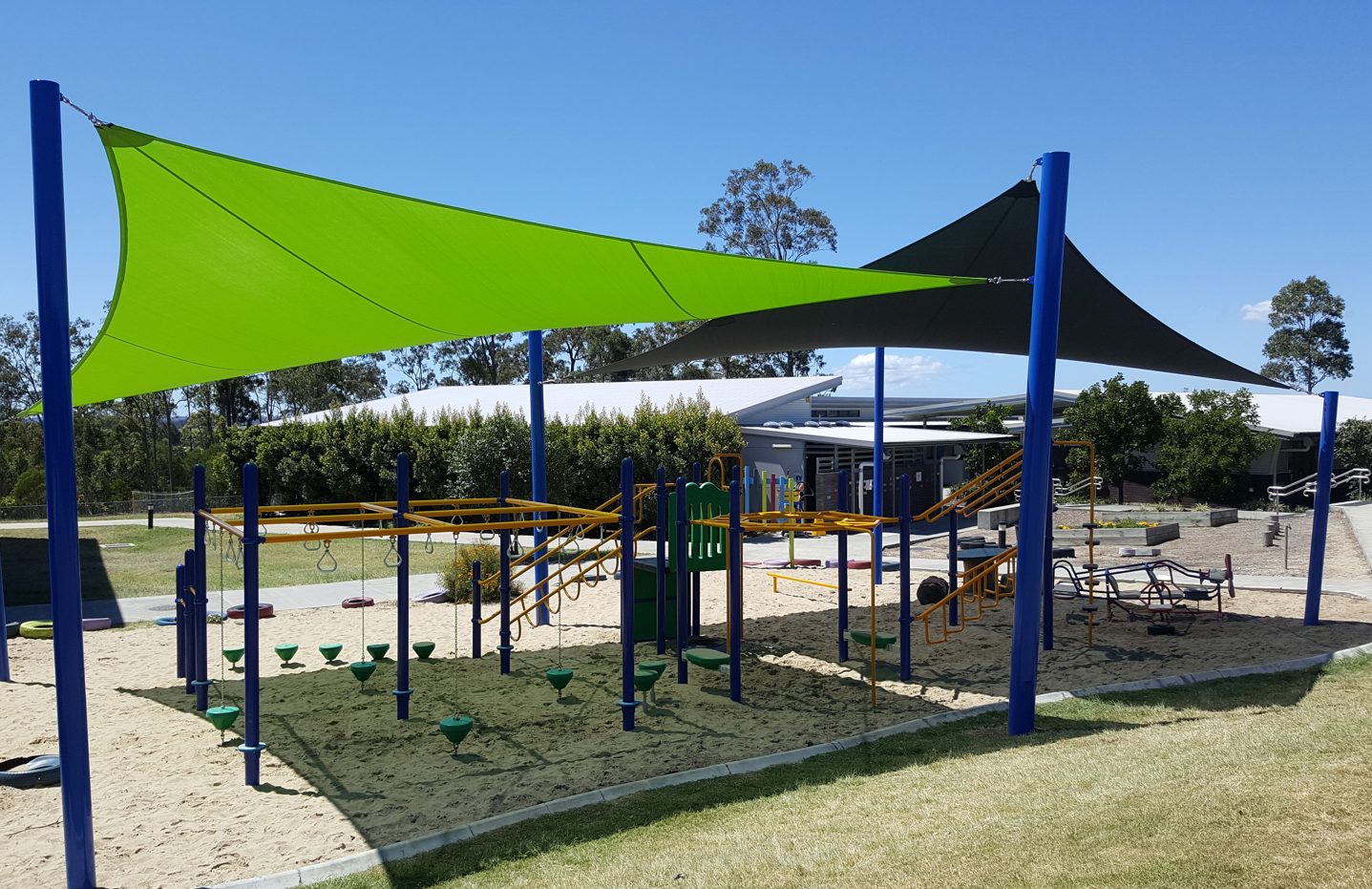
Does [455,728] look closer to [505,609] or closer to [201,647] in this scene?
[201,647]

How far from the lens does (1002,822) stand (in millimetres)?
4535

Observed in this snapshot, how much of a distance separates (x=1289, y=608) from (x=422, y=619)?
408 inches

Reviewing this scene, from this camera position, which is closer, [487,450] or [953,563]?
[953,563]

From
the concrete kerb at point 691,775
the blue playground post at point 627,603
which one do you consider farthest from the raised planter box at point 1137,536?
the blue playground post at point 627,603

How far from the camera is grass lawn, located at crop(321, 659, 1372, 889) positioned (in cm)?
393

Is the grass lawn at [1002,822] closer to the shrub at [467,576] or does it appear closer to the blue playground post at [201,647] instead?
the blue playground post at [201,647]

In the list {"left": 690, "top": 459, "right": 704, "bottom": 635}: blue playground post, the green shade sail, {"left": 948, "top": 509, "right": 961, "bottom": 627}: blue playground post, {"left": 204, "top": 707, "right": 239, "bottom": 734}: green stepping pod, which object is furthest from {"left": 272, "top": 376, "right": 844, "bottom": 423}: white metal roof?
{"left": 204, "top": 707, "right": 239, "bottom": 734}: green stepping pod

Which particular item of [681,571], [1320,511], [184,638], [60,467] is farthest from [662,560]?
[1320,511]

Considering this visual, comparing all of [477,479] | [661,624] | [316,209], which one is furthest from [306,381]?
[316,209]

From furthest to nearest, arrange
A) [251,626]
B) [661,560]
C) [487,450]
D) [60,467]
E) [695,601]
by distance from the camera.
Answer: [487,450], [695,601], [661,560], [251,626], [60,467]

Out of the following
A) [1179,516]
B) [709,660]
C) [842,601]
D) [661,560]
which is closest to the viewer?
[709,660]

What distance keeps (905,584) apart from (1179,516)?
1846cm

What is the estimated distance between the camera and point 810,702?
26.3ft

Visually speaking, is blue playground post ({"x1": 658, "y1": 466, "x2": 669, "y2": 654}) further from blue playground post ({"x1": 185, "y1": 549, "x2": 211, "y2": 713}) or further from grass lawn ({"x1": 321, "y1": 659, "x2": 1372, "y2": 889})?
blue playground post ({"x1": 185, "y1": 549, "x2": 211, "y2": 713})
